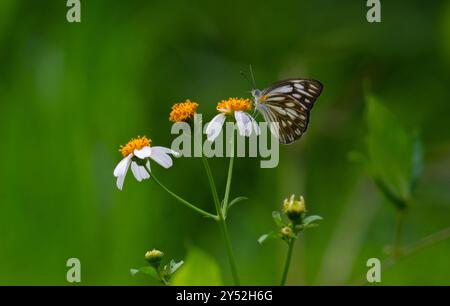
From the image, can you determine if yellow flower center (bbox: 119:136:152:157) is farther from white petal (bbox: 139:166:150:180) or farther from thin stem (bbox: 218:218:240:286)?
thin stem (bbox: 218:218:240:286)

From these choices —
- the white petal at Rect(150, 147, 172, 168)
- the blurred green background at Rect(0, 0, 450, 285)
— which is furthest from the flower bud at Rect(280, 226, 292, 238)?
the blurred green background at Rect(0, 0, 450, 285)

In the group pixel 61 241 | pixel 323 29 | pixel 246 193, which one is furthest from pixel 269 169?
pixel 61 241

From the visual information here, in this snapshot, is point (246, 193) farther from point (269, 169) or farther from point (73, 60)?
point (73, 60)

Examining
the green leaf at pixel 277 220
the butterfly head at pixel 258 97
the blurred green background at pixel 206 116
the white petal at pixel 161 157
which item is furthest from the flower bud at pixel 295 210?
the blurred green background at pixel 206 116

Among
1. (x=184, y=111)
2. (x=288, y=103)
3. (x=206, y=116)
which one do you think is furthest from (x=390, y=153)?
(x=206, y=116)

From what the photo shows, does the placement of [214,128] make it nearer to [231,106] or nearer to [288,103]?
[231,106]
